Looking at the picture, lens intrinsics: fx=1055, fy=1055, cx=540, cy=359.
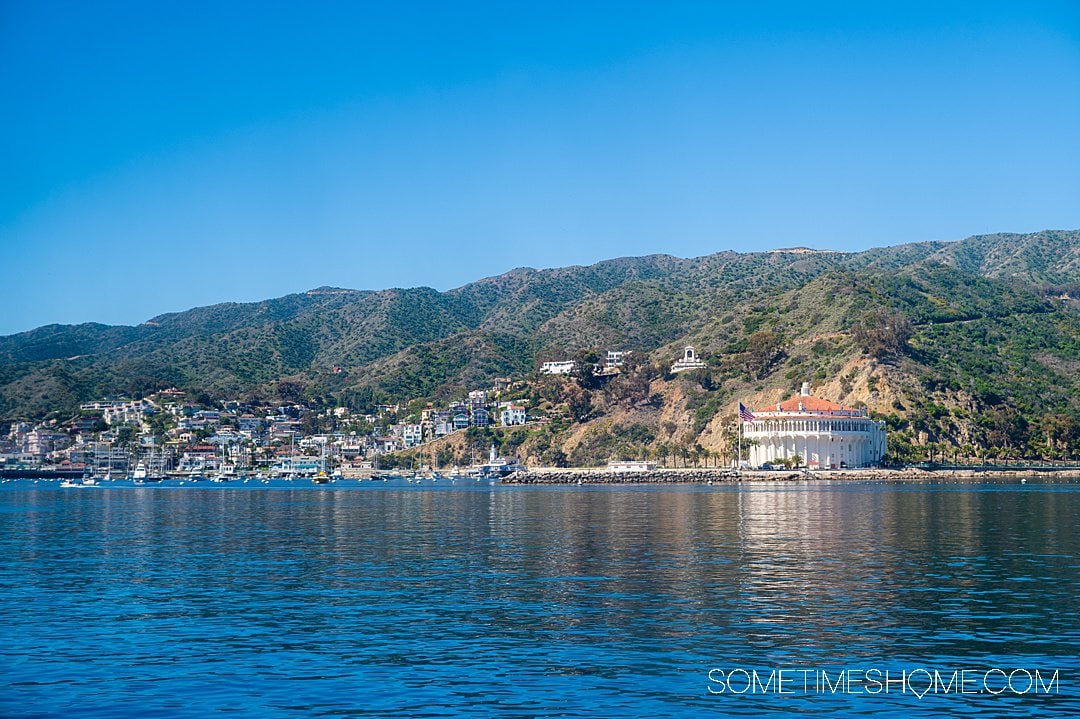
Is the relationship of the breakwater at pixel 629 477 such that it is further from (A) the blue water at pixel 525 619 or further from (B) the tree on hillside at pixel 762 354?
(A) the blue water at pixel 525 619

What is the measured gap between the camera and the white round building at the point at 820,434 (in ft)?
450

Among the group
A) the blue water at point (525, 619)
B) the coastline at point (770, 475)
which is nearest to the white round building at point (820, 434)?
the coastline at point (770, 475)

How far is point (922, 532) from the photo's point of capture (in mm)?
48344

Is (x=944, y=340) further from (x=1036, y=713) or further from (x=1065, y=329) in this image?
(x=1036, y=713)

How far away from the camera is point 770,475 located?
133125 mm

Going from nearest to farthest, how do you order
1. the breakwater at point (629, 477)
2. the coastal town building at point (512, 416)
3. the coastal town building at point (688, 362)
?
the breakwater at point (629, 477)
the coastal town building at point (688, 362)
the coastal town building at point (512, 416)

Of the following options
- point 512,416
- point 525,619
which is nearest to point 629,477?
point 512,416

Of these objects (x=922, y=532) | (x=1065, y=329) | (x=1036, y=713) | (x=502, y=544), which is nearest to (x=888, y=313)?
(x=1065, y=329)

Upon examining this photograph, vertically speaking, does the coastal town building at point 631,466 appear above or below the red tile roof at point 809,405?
below

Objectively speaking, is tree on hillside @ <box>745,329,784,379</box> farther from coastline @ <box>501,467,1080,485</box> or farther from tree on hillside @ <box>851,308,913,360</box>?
coastline @ <box>501,467,1080,485</box>

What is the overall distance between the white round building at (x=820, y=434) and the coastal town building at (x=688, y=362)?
33207 mm

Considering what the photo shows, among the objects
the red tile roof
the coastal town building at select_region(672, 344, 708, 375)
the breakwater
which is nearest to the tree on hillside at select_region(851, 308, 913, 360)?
the red tile roof

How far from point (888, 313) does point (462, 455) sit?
246 ft

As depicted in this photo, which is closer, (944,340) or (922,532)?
(922,532)
